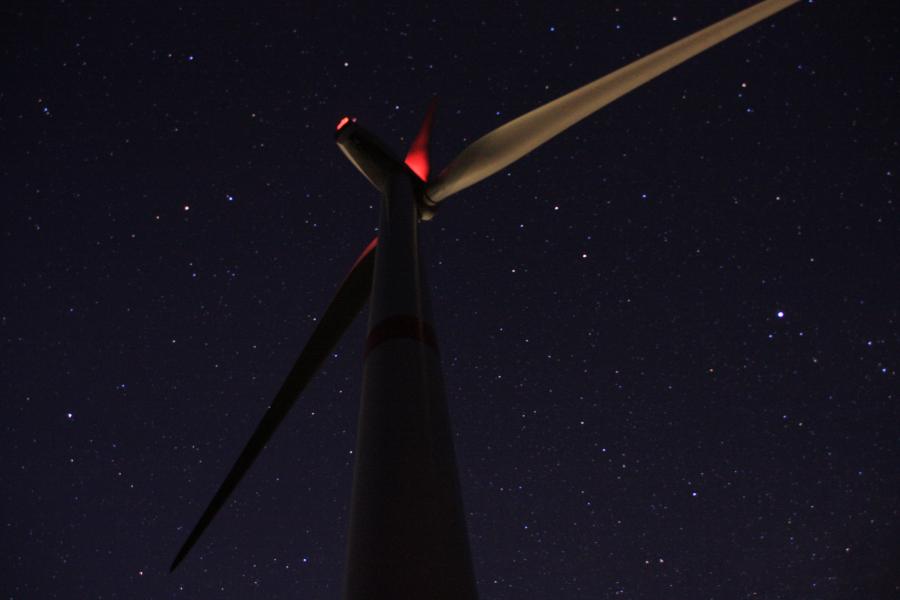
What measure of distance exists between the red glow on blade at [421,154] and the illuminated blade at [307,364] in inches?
40.6

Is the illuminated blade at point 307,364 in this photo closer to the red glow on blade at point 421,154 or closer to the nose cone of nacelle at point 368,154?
the nose cone of nacelle at point 368,154

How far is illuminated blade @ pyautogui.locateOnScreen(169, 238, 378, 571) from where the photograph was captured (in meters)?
5.50

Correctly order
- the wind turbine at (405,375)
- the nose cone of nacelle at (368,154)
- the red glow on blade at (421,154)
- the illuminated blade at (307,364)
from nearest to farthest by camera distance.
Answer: the wind turbine at (405,375)
the illuminated blade at (307,364)
the nose cone of nacelle at (368,154)
the red glow on blade at (421,154)

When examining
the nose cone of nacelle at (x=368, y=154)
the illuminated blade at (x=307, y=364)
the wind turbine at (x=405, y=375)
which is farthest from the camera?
the nose cone of nacelle at (x=368, y=154)

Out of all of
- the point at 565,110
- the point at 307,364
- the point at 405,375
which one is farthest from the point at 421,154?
the point at 405,375

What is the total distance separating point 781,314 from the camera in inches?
318

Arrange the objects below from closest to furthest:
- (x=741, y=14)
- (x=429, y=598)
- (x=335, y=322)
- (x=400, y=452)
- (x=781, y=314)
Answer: (x=429, y=598), (x=400, y=452), (x=741, y=14), (x=335, y=322), (x=781, y=314)

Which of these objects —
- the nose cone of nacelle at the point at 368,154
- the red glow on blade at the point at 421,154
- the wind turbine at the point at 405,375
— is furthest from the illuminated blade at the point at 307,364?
the red glow on blade at the point at 421,154

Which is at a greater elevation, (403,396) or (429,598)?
(403,396)

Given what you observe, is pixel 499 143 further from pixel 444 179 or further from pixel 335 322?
pixel 335 322

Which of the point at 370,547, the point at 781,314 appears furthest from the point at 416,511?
the point at 781,314

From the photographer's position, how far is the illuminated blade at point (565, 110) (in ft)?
15.2

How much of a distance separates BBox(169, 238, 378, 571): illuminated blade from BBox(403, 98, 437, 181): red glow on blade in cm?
103

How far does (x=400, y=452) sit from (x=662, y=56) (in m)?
3.95
